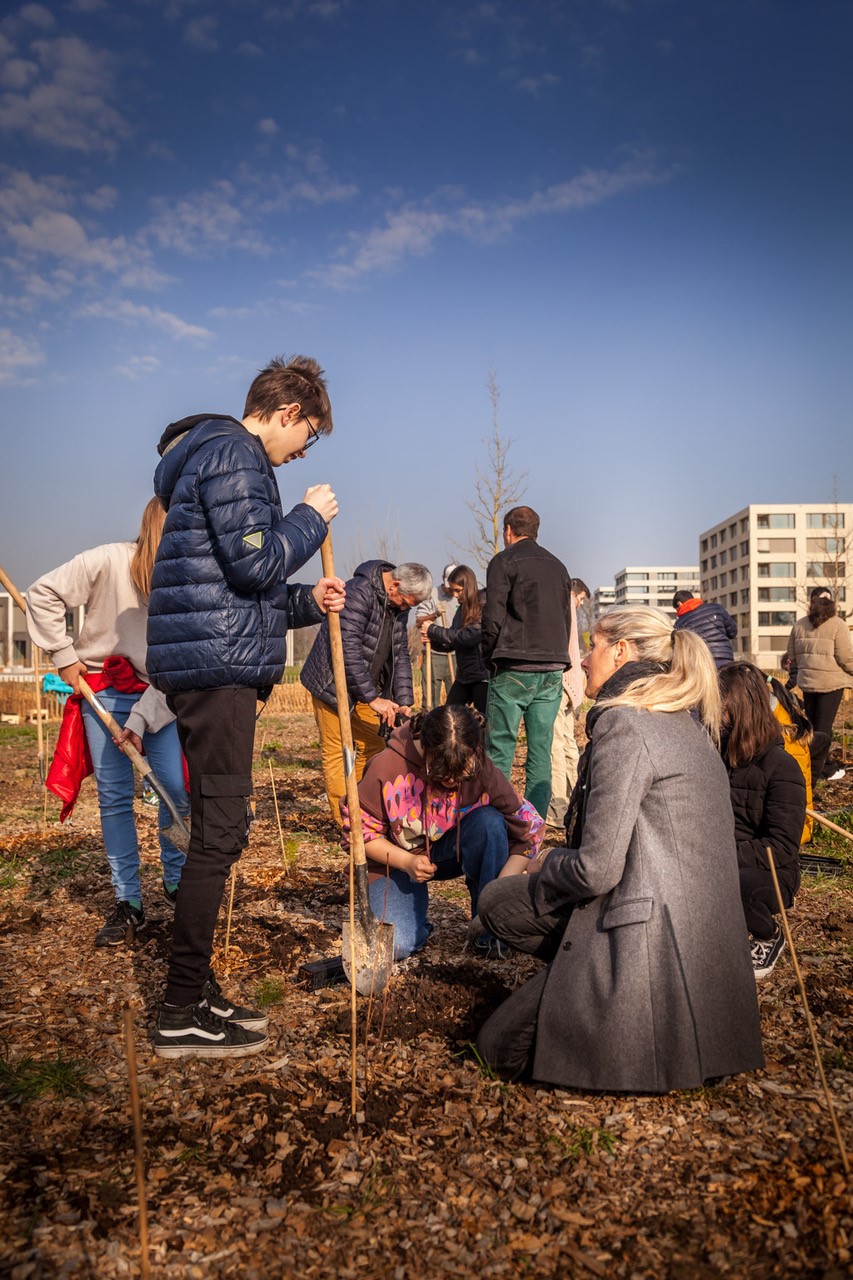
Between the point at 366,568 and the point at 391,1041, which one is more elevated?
the point at 366,568

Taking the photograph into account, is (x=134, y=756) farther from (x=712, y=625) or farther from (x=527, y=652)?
(x=712, y=625)

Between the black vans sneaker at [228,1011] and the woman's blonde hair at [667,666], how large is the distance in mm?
1495

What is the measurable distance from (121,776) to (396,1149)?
7.05ft

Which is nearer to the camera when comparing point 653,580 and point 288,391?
point 288,391

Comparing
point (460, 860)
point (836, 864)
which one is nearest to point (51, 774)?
point (460, 860)

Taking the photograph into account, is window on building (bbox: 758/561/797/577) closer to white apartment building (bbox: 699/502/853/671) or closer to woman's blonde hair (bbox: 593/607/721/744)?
white apartment building (bbox: 699/502/853/671)

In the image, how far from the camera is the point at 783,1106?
2428mm

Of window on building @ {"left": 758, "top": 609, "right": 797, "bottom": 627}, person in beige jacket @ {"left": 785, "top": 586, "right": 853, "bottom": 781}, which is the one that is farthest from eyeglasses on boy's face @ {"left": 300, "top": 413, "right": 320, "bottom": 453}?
window on building @ {"left": 758, "top": 609, "right": 797, "bottom": 627}

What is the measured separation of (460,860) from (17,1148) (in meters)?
1.80

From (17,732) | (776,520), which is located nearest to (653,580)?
(776,520)

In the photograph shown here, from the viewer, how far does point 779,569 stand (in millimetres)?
80188

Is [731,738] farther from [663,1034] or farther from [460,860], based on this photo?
[663,1034]

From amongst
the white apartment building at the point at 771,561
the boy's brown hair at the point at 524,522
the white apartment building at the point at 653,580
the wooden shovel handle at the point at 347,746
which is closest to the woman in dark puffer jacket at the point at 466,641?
the boy's brown hair at the point at 524,522

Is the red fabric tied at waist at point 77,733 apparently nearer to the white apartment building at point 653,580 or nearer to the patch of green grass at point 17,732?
the patch of green grass at point 17,732
